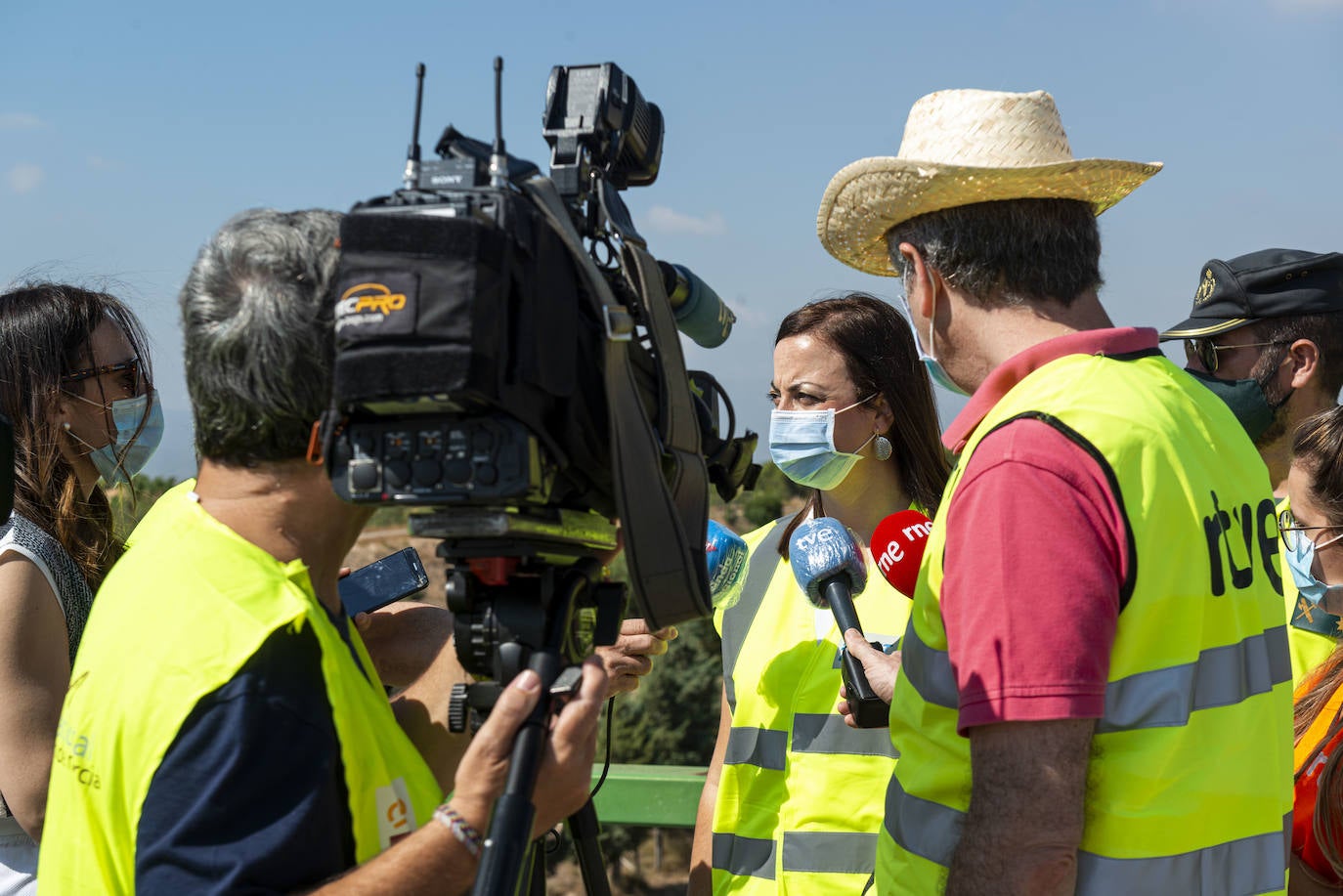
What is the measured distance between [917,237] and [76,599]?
6.69 feet

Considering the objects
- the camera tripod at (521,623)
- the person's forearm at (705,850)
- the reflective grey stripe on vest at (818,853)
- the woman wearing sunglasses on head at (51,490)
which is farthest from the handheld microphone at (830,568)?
the woman wearing sunglasses on head at (51,490)

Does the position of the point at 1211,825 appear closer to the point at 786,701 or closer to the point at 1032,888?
the point at 1032,888

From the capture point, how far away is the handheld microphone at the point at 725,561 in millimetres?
2951

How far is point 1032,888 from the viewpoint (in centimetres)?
169

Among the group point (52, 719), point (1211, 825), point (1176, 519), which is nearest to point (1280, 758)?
point (1211, 825)

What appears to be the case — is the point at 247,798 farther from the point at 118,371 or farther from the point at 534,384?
the point at 118,371

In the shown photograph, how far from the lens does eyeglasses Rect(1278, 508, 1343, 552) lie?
323cm

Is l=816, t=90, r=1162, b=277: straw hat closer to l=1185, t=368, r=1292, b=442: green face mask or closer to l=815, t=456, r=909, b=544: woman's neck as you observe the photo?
l=815, t=456, r=909, b=544: woman's neck

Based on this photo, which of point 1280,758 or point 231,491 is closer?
point 231,491

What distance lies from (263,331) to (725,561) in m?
1.58

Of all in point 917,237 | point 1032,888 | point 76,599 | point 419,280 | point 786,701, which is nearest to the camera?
point 419,280

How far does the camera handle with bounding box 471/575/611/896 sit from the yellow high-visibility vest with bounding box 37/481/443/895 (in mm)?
255

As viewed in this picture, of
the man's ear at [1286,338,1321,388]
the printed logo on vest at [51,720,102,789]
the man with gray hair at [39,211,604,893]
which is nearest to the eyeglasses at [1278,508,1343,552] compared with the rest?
the man's ear at [1286,338,1321,388]

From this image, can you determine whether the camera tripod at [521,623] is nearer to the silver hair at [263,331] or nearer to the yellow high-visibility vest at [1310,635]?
the silver hair at [263,331]
